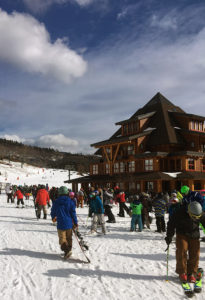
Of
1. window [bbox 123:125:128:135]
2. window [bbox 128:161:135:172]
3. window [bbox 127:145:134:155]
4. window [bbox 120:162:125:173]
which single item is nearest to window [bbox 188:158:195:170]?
window [bbox 128:161:135:172]

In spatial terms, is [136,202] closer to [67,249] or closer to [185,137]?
[67,249]

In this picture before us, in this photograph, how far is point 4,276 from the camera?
5707 millimetres

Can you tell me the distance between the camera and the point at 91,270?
6.05 metres

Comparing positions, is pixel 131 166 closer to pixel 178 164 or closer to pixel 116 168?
pixel 116 168

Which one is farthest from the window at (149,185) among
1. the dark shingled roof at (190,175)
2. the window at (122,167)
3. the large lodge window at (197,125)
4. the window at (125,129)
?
the large lodge window at (197,125)

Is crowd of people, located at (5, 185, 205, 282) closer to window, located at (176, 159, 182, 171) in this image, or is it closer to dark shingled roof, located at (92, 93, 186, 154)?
window, located at (176, 159, 182, 171)

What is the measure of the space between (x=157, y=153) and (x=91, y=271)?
77.6 feet

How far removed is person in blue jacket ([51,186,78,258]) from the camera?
6957mm

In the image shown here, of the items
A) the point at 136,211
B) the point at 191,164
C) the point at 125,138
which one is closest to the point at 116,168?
the point at 125,138

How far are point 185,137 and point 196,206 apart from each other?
28.4 metres

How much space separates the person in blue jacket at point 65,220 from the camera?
696 cm

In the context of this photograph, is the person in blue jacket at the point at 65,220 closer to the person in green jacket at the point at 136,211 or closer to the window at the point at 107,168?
the person in green jacket at the point at 136,211

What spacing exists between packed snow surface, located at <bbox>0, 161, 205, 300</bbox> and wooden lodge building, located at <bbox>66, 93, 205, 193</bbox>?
1944cm

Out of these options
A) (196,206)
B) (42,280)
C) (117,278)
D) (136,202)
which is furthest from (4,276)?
(136,202)
